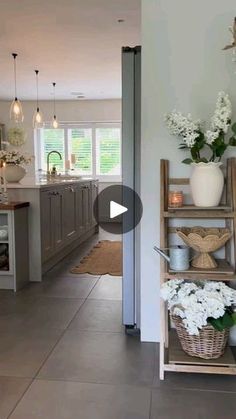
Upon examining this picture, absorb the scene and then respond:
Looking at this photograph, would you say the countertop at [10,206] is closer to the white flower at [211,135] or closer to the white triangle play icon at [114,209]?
the white flower at [211,135]

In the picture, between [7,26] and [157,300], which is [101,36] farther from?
[157,300]

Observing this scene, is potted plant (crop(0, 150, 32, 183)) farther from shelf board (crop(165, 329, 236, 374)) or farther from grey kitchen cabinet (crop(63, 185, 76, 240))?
shelf board (crop(165, 329, 236, 374))

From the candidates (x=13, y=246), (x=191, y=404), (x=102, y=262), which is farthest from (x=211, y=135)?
(x=102, y=262)

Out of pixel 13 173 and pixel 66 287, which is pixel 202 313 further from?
pixel 13 173

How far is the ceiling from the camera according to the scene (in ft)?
11.9

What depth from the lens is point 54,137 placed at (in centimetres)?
877

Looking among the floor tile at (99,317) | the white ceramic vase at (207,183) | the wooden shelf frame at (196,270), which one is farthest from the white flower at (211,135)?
the floor tile at (99,317)

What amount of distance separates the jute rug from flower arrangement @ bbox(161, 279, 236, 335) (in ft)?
6.88

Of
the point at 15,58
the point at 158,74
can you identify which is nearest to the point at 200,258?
the point at 158,74

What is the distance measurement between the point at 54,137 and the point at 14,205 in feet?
17.7

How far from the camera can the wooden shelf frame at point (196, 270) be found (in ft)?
6.88

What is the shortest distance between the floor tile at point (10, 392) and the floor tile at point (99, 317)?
0.75m

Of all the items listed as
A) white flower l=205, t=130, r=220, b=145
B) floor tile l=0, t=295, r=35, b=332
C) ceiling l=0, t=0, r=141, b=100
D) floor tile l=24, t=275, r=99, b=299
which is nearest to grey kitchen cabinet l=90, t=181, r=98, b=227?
ceiling l=0, t=0, r=141, b=100
